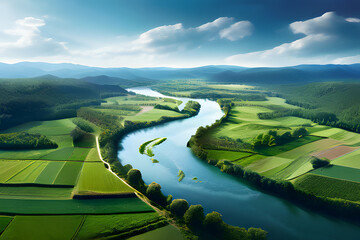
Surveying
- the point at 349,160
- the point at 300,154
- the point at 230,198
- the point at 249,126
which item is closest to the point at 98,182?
the point at 230,198

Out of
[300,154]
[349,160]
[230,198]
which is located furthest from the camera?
[300,154]

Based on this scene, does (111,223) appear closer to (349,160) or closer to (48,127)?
(349,160)

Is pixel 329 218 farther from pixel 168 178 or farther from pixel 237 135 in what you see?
pixel 237 135

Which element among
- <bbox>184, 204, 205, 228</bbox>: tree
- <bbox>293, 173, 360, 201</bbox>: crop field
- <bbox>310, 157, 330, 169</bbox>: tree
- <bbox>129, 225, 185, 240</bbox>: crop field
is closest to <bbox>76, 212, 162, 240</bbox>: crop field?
<bbox>129, 225, 185, 240</bbox>: crop field

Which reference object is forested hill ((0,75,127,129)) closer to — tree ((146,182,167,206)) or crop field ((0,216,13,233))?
crop field ((0,216,13,233))

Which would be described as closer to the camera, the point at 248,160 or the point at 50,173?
the point at 50,173

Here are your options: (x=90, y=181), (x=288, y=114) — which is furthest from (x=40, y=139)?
(x=288, y=114)
